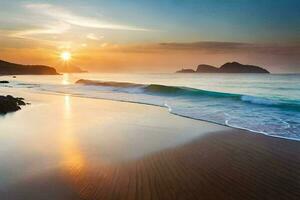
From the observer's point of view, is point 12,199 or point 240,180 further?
point 240,180

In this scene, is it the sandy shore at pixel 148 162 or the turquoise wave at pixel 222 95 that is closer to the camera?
the sandy shore at pixel 148 162

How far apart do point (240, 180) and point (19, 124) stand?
33.5ft

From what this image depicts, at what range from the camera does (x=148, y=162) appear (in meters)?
8.20

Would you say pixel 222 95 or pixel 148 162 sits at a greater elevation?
pixel 222 95

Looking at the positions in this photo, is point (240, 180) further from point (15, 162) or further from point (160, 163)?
point (15, 162)

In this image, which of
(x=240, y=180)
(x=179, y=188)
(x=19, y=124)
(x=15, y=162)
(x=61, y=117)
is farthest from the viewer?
(x=61, y=117)

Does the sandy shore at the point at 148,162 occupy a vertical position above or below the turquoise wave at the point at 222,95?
below

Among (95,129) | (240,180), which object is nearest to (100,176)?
(240,180)

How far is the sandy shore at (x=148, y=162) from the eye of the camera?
20.3ft

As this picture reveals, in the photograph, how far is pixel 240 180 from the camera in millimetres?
6844

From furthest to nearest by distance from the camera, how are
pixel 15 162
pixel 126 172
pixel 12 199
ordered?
pixel 15 162 < pixel 126 172 < pixel 12 199

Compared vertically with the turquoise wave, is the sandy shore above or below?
below

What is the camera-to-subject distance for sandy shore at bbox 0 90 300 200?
6.18 metres

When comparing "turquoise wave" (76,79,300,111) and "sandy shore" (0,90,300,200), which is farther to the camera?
"turquoise wave" (76,79,300,111)
